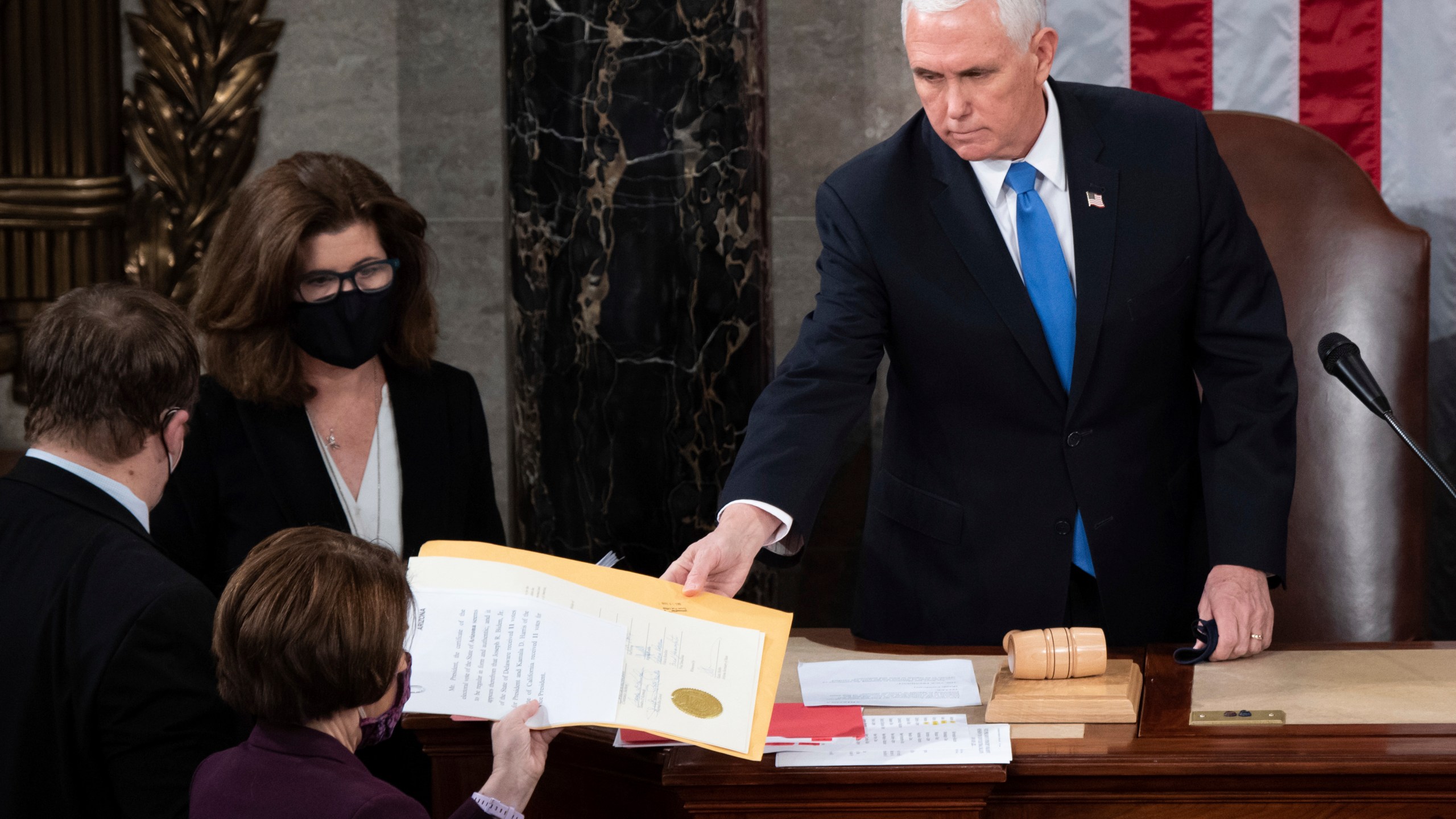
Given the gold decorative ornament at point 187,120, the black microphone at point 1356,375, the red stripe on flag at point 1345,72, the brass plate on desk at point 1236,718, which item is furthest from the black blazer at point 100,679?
the red stripe on flag at point 1345,72

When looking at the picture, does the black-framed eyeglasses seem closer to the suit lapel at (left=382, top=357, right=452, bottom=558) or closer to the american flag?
the suit lapel at (left=382, top=357, right=452, bottom=558)

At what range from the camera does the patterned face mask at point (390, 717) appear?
1783 mm

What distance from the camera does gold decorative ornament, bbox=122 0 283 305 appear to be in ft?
13.6

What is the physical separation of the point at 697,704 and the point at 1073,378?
0.98 m

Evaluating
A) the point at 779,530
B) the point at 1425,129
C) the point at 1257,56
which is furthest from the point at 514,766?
the point at 1425,129

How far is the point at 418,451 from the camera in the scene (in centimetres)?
278

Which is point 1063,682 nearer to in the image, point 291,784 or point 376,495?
point 291,784

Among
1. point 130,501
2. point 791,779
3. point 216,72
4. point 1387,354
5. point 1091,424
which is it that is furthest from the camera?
point 216,72

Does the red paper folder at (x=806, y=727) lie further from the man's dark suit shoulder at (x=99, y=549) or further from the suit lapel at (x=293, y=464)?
the suit lapel at (x=293, y=464)

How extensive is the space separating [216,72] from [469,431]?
1.93 metres

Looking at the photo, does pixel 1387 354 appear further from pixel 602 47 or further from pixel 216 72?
pixel 216 72

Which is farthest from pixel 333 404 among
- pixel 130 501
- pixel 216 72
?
pixel 216 72

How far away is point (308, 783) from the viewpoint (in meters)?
1.63

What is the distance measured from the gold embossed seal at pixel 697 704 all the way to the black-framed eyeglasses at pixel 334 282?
3.93 feet
